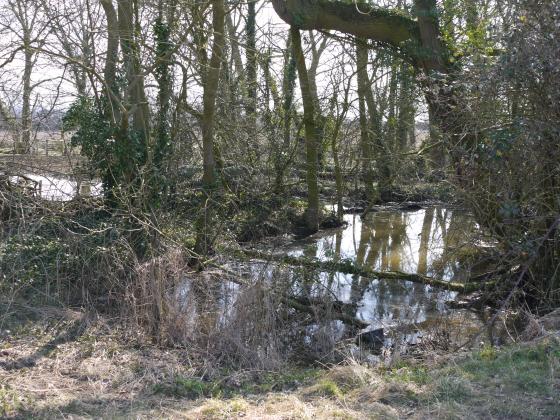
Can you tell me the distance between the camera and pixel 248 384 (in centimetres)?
A: 706

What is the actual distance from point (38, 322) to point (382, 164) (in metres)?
12.7

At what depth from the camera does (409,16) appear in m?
16.3

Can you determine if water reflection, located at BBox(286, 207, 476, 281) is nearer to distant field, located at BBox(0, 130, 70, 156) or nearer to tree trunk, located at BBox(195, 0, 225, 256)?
tree trunk, located at BBox(195, 0, 225, 256)

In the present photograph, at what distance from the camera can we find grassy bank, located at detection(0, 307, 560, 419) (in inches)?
223

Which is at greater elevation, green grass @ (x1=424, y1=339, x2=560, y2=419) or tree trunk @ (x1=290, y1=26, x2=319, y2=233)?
tree trunk @ (x1=290, y1=26, x2=319, y2=233)

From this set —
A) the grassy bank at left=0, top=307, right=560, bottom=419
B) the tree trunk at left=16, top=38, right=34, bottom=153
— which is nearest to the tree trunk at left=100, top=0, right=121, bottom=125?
the tree trunk at left=16, top=38, right=34, bottom=153

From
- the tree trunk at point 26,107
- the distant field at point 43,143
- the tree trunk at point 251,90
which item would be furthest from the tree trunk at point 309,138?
the tree trunk at point 26,107

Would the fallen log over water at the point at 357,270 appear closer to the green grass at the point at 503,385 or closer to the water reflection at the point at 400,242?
the water reflection at the point at 400,242

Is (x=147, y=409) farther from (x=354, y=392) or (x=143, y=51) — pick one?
(x=143, y=51)

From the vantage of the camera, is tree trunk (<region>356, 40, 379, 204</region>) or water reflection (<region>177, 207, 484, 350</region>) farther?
tree trunk (<region>356, 40, 379, 204</region>)

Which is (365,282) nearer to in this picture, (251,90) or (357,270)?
(357,270)

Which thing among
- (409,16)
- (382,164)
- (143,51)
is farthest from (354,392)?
(382,164)

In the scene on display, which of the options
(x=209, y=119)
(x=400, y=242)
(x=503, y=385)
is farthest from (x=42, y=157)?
(x=400, y=242)

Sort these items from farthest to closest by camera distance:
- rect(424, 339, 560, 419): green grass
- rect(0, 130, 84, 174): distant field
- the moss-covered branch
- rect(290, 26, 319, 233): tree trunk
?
rect(290, 26, 319, 233): tree trunk
the moss-covered branch
rect(0, 130, 84, 174): distant field
rect(424, 339, 560, 419): green grass
